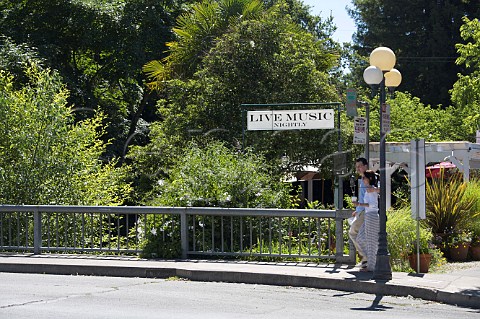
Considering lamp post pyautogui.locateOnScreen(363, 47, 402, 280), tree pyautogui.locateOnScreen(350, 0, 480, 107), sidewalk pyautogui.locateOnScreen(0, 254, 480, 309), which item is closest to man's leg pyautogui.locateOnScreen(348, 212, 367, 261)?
sidewalk pyautogui.locateOnScreen(0, 254, 480, 309)

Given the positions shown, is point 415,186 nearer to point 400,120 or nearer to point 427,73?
point 400,120

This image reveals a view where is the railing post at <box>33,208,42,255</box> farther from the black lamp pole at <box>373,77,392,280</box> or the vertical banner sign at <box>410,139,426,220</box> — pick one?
the vertical banner sign at <box>410,139,426,220</box>

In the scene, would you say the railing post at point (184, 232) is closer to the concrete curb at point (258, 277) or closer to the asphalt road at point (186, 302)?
the concrete curb at point (258, 277)

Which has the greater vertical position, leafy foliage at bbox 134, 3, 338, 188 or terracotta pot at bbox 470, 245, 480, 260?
leafy foliage at bbox 134, 3, 338, 188

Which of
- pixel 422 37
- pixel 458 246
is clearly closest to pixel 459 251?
pixel 458 246

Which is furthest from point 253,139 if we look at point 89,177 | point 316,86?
point 89,177

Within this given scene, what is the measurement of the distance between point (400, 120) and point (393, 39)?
17.9m

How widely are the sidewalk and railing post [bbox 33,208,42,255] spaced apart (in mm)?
280

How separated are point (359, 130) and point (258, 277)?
2997 mm

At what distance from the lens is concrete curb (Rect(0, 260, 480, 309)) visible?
37.1ft

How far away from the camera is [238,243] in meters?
15.1

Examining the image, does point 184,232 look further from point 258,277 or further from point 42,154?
point 42,154

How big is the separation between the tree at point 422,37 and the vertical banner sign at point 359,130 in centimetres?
3743

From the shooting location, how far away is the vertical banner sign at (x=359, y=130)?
44.0ft
